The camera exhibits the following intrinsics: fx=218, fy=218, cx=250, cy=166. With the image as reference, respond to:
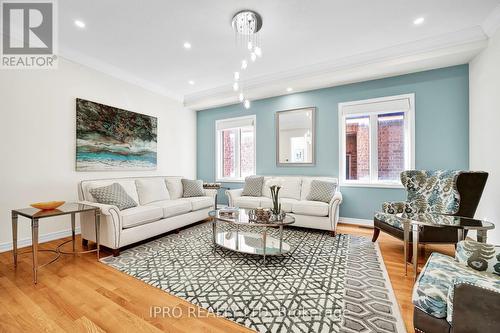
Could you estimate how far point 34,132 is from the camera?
302 centimetres

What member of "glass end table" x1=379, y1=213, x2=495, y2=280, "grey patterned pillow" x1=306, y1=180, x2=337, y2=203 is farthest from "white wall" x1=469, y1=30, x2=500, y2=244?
"grey patterned pillow" x1=306, y1=180, x2=337, y2=203

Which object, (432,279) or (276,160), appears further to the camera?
(276,160)

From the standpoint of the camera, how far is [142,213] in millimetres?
2977

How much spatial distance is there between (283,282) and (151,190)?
2842 mm

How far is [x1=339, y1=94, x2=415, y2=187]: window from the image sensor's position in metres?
3.77

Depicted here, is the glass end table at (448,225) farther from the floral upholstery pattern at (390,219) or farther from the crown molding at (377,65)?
the crown molding at (377,65)

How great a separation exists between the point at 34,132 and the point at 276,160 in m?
4.06

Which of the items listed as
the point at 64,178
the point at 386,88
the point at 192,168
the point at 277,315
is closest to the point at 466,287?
the point at 277,315

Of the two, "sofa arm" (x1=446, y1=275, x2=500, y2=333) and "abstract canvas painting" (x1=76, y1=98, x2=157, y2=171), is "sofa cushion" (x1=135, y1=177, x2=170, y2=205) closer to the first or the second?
"abstract canvas painting" (x1=76, y1=98, x2=157, y2=171)

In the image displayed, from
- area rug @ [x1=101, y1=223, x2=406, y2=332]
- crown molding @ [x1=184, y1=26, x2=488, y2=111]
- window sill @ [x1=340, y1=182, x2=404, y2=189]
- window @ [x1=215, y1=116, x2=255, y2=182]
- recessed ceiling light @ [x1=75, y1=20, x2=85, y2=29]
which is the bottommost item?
area rug @ [x1=101, y1=223, x2=406, y2=332]

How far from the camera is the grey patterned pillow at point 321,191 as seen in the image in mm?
3732

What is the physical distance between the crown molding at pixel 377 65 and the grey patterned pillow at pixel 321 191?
1.90 meters

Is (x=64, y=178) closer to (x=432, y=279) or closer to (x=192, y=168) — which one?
(x=192, y=168)

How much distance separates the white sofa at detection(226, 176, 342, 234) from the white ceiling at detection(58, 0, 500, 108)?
2.13 m
